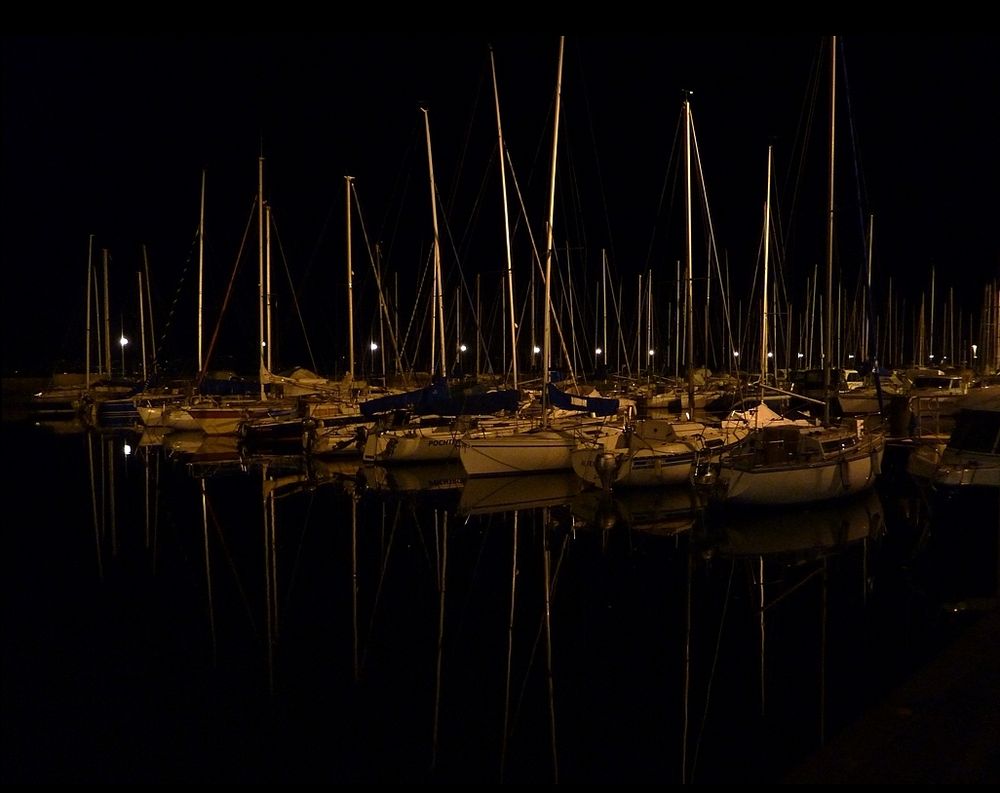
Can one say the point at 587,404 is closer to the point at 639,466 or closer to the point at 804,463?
the point at 639,466

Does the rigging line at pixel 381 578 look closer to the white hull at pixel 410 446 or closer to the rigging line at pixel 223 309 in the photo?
the white hull at pixel 410 446

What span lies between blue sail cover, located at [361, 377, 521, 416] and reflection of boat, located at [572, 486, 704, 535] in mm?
5073

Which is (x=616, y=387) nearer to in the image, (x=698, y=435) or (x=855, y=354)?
(x=698, y=435)

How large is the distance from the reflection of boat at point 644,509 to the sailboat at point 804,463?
1346 millimetres

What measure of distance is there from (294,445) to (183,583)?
20.1 meters

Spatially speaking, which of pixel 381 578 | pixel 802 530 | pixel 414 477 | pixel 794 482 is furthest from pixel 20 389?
pixel 802 530

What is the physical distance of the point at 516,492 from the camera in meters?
22.4

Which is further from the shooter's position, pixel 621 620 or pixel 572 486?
pixel 572 486

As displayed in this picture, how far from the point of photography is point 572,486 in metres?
23.1

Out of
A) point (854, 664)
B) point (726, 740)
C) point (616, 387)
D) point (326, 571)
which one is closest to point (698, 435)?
point (326, 571)

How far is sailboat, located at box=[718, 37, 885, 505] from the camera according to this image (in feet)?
59.1

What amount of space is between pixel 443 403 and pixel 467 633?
53.8ft

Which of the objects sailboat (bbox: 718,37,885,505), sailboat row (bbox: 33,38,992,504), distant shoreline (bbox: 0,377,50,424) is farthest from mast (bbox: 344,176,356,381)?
distant shoreline (bbox: 0,377,50,424)

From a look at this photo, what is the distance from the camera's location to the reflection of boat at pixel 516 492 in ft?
67.8
